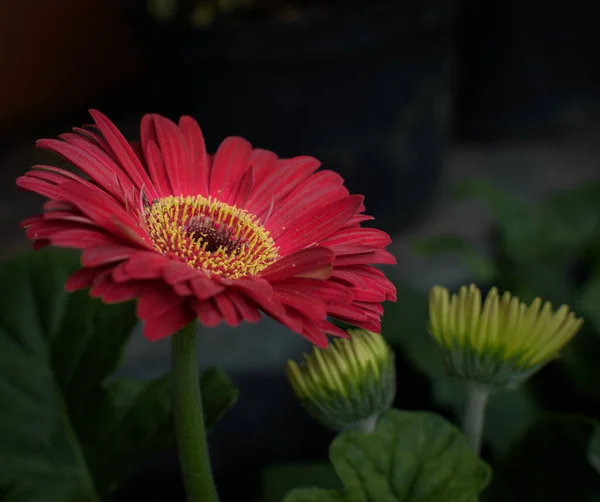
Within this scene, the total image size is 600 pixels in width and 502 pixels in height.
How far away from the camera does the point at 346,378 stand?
0.47m

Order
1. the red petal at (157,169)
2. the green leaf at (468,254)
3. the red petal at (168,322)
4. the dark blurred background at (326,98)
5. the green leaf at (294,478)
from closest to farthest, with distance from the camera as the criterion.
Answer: the red petal at (168,322) → the red petal at (157,169) → the green leaf at (294,478) → the green leaf at (468,254) → the dark blurred background at (326,98)

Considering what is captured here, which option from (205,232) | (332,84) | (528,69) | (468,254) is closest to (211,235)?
(205,232)

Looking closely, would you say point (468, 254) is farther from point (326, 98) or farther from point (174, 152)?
point (174, 152)

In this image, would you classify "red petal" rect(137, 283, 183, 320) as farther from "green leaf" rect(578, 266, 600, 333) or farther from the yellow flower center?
"green leaf" rect(578, 266, 600, 333)

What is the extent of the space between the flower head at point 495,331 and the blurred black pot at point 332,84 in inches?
33.0

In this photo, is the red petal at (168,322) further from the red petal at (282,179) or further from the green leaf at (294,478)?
the green leaf at (294,478)

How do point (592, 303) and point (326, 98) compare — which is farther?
point (326, 98)

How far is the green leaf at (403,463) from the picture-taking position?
484 millimetres

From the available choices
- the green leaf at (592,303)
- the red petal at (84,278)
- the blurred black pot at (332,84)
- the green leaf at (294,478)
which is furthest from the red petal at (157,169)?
the blurred black pot at (332,84)

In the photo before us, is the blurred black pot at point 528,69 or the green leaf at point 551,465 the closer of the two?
the green leaf at point 551,465

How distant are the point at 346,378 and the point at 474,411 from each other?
0.09 m

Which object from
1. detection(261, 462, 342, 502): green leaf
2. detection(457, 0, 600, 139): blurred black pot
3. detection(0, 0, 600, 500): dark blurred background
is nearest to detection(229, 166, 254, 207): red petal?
detection(261, 462, 342, 502): green leaf

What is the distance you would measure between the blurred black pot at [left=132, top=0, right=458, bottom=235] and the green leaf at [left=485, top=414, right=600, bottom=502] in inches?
30.4

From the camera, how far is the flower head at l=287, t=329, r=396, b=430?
1.56 ft
